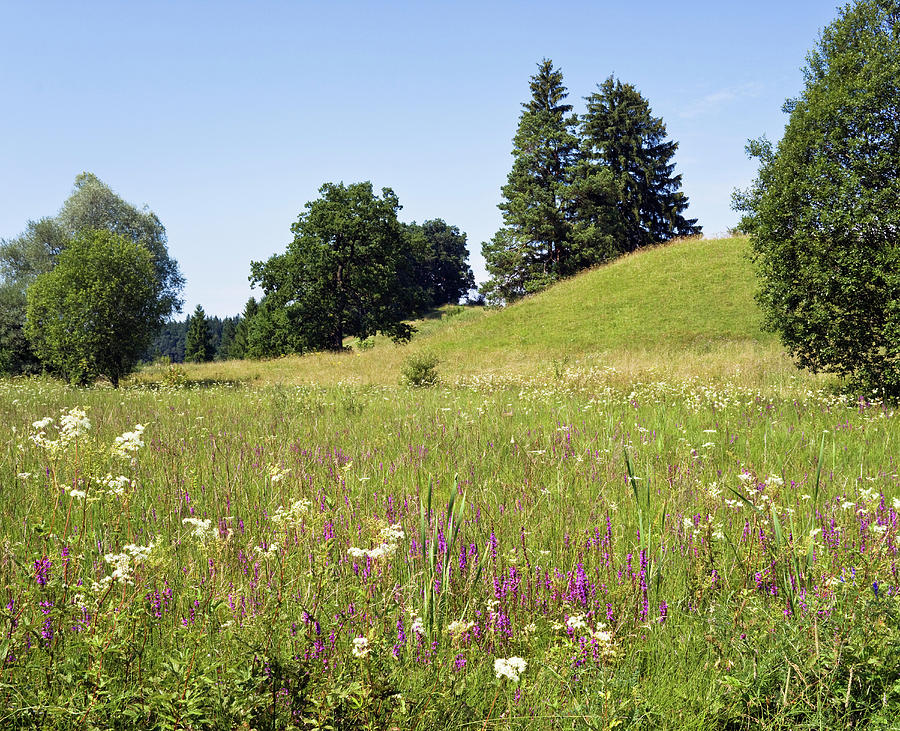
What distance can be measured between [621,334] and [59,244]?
46.7 m

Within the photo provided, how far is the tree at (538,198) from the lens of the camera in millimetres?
48312

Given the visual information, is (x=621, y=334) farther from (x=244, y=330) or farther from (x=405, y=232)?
(x=244, y=330)

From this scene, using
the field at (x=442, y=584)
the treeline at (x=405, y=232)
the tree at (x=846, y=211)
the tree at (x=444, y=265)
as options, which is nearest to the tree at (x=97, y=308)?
the treeline at (x=405, y=232)

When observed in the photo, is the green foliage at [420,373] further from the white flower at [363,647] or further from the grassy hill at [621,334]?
the white flower at [363,647]

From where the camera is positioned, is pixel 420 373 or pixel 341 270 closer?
pixel 420 373

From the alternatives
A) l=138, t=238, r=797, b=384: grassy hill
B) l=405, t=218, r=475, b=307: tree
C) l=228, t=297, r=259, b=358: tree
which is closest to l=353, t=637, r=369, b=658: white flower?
l=138, t=238, r=797, b=384: grassy hill

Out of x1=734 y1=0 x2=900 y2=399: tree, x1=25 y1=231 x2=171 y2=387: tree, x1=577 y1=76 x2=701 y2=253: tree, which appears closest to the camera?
x1=734 y1=0 x2=900 y2=399: tree

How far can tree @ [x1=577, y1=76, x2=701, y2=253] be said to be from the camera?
49375 mm

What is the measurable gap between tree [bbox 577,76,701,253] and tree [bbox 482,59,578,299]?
210cm

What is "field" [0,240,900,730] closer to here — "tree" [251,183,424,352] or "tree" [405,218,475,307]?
"tree" [251,183,424,352]

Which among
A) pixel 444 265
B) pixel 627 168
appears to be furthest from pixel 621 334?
pixel 444 265

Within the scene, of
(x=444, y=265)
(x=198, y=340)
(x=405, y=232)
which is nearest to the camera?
(x=405, y=232)

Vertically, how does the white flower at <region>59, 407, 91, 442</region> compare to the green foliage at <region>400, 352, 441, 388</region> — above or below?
above

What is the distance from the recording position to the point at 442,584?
256 centimetres
